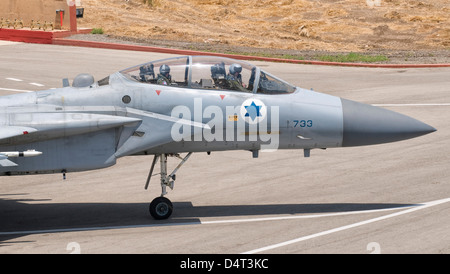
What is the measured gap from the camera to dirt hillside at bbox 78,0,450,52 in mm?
40312

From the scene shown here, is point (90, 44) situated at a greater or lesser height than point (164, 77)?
lesser

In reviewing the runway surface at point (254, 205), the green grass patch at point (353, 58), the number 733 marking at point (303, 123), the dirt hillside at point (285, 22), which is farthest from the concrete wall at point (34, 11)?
the number 733 marking at point (303, 123)

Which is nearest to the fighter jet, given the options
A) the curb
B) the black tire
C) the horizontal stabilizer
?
the horizontal stabilizer

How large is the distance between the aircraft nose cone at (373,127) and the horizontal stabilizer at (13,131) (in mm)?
5594

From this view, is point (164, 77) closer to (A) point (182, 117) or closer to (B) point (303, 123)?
(A) point (182, 117)

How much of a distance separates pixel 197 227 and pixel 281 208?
1972 mm

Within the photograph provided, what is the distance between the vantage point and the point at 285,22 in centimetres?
4588

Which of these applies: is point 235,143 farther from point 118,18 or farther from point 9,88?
point 118,18

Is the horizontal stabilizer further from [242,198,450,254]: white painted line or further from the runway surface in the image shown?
[242,198,450,254]: white painted line

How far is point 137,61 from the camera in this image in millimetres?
32750

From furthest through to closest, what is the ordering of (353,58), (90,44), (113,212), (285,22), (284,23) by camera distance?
(285,22) → (284,23) → (90,44) → (353,58) → (113,212)

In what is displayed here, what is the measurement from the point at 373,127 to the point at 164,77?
154 inches

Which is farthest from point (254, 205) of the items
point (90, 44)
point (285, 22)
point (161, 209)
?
point (285, 22)

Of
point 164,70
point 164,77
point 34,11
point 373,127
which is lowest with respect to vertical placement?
point 373,127
